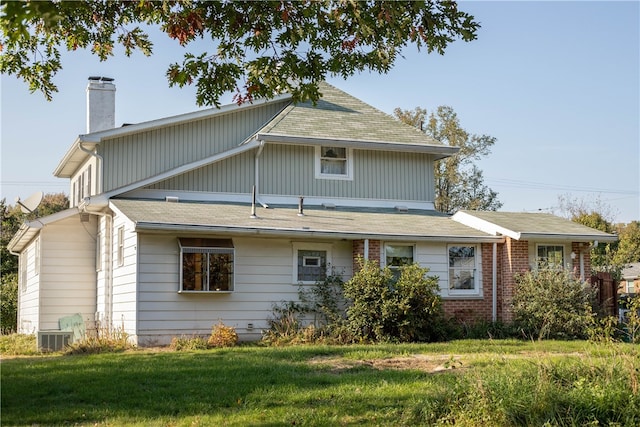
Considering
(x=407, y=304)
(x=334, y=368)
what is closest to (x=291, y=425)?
(x=334, y=368)

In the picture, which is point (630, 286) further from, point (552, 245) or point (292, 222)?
point (292, 222)

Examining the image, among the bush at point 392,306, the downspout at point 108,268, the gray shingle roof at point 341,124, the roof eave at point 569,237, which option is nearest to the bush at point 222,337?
the bush at point 392,306

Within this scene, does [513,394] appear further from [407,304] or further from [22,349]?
[22,349]

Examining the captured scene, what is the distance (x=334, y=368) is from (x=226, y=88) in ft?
17.5

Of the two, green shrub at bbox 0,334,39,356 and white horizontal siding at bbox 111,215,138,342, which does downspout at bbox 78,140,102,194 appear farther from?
green shrub at bbox 0,334,39,356

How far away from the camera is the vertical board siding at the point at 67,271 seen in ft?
→ 68.0

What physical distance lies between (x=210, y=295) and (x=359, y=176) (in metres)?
6.94

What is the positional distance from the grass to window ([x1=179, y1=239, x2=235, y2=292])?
4.21 m

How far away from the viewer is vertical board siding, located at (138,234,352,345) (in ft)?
56.0

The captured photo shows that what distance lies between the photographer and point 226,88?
907 centimetres

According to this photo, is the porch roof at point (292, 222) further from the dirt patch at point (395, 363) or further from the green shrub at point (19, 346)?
the dirt patch at point (395, 363)

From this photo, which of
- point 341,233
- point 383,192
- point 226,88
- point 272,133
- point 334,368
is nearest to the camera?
point 226,88

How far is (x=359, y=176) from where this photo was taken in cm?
2275

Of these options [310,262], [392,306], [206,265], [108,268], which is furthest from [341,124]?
[108,268]
